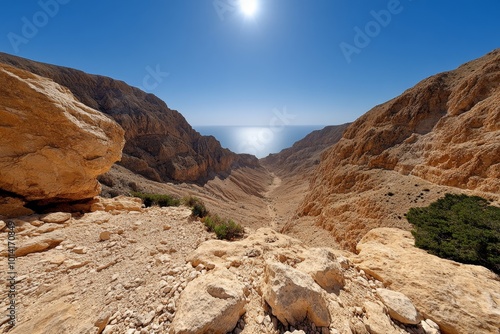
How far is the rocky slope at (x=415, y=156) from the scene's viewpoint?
608 inches

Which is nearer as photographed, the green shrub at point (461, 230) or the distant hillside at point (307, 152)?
the green shrub at point (461, 230)

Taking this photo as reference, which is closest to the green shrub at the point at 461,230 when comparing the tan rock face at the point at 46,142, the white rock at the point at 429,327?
the white rock at the point at 429,327

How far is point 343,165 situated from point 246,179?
44381 millimetres

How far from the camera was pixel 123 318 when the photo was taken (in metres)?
3.08

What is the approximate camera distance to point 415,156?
20922mm

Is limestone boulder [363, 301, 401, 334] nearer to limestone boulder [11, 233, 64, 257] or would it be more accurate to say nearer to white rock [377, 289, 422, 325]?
white rock [377, 289, 422, 325]

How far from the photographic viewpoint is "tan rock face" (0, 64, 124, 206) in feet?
20.6

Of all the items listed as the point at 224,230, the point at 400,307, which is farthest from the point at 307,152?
the point at 400,307

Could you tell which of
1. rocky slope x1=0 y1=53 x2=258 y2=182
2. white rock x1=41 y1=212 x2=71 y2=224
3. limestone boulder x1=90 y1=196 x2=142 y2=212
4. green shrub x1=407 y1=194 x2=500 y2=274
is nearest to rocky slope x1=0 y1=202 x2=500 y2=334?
white rock x1=41 y1=212 x2=71 y2=224

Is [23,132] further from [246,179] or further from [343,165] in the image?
[246,179]

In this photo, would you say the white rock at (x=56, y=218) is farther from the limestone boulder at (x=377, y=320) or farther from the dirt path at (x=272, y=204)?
the dirt path at (x=272, y=204)

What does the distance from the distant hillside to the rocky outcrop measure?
67461mm

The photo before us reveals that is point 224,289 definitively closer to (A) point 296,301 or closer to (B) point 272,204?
(A) point 296,301

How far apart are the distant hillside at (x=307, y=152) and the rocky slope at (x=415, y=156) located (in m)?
45.0
